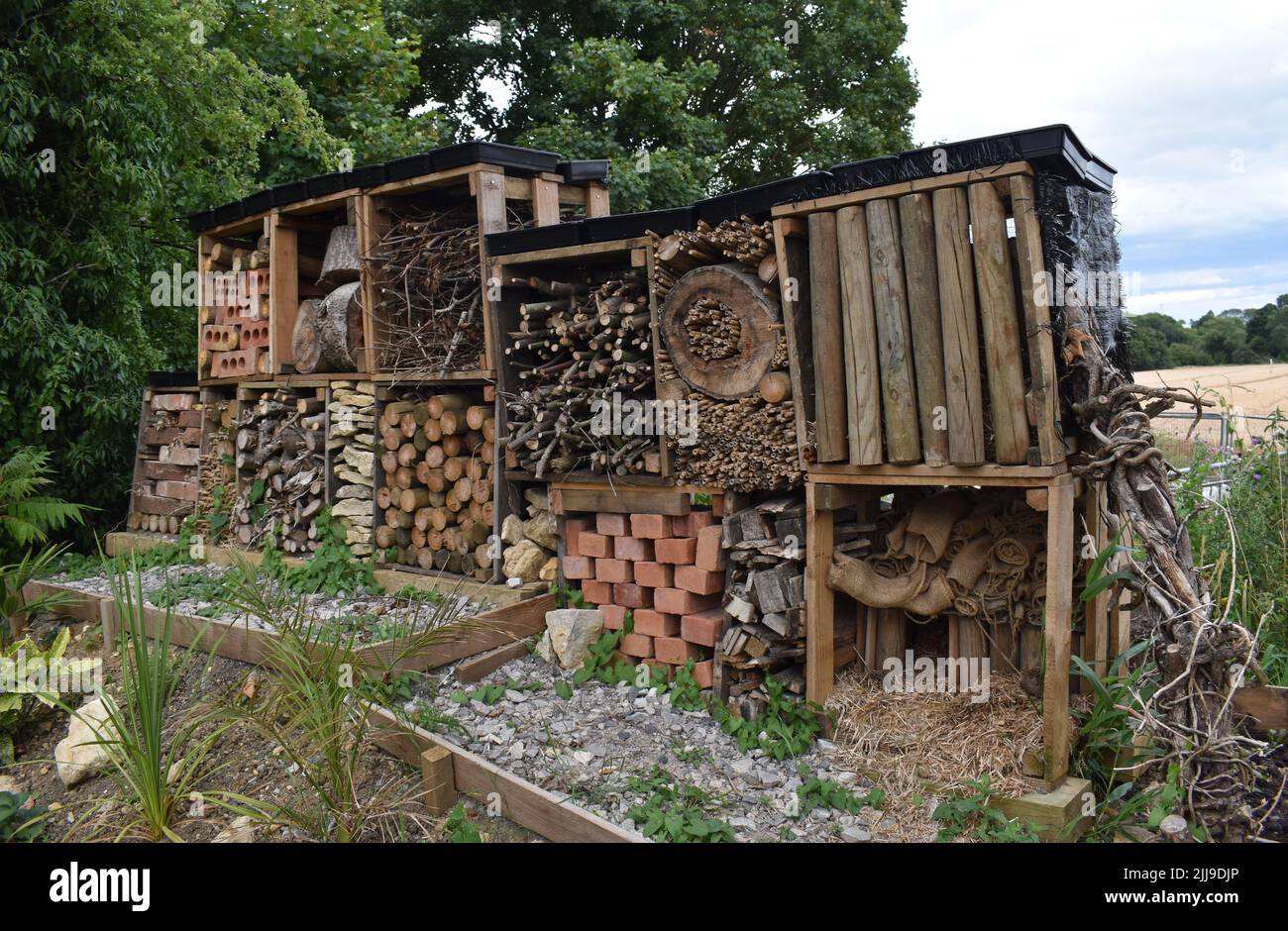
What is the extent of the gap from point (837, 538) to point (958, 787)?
1462 millimetres

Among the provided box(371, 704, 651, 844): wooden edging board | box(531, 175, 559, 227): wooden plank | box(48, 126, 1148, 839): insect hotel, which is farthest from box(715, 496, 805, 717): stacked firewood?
box(531, 175, 559, 227): wooden plank

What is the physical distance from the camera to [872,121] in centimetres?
1720

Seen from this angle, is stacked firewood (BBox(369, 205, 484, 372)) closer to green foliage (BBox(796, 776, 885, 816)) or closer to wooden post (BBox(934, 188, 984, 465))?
wooden post (BBox(934, 188, 984, 465))

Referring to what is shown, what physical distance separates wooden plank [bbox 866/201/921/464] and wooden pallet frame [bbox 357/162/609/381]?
2.84 meters

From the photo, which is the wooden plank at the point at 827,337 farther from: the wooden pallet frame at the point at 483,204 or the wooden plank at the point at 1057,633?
the wooden pallet frame at the point at 483,204

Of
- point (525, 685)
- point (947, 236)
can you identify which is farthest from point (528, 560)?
point (947, 236)

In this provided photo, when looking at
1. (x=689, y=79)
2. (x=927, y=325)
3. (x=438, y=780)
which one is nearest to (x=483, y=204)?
(x=927, y=325)

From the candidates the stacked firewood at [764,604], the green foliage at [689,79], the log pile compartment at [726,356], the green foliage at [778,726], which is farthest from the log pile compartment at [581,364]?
the green foliage at [689,79]

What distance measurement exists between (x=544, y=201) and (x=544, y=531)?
2.48 m

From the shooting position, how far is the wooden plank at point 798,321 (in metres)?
5.06

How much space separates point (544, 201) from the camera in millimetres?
7086

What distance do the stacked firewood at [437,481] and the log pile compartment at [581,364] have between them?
460 mm

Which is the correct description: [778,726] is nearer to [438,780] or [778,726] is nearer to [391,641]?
[438,780]
